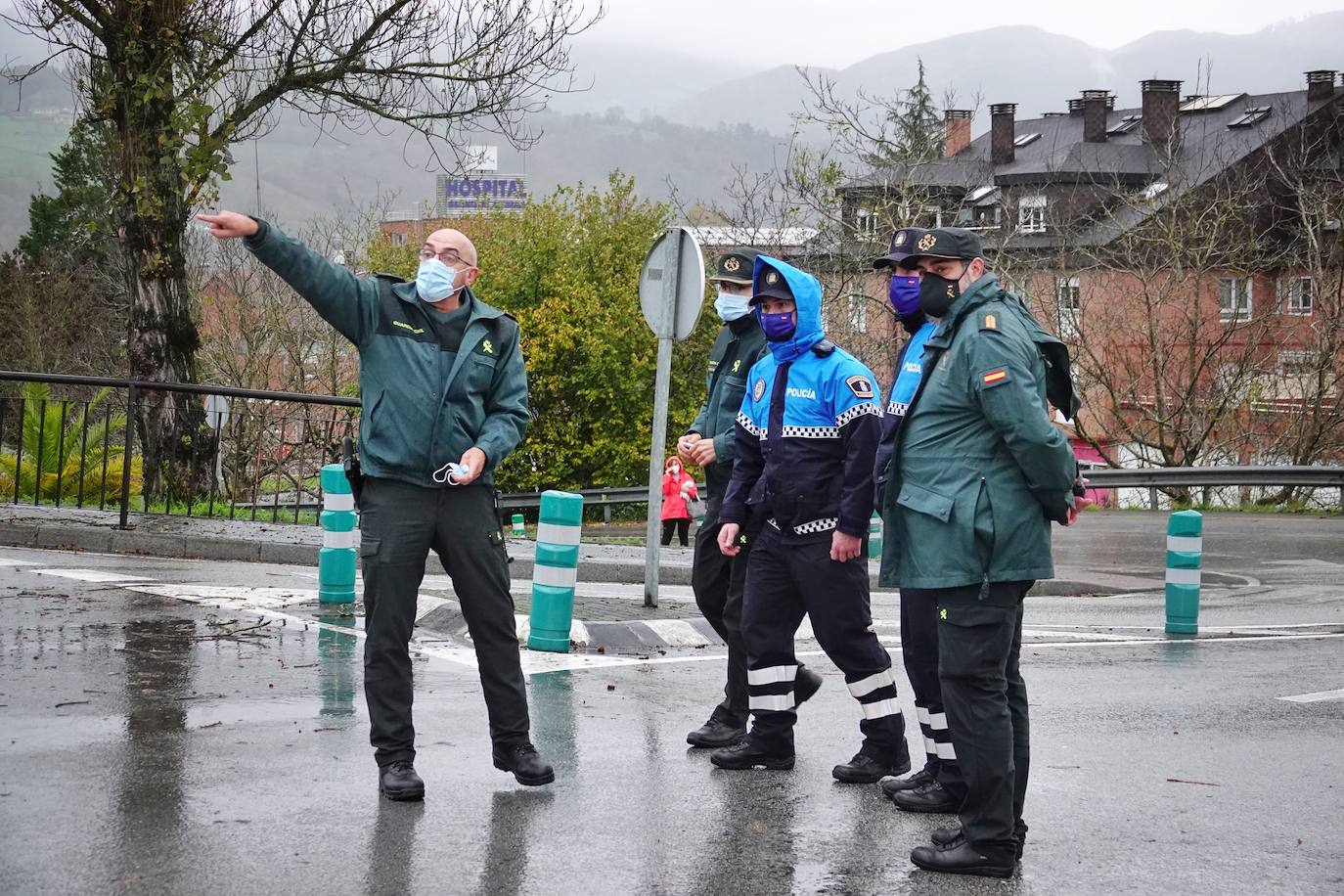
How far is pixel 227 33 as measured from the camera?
1881cm

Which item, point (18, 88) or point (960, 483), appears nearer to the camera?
point (960, 483)

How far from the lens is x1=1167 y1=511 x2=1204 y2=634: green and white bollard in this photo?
1141 centimetres

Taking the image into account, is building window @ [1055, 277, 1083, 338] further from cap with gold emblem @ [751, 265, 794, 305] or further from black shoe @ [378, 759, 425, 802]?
black shoe @ [378, 759, 425, 802]

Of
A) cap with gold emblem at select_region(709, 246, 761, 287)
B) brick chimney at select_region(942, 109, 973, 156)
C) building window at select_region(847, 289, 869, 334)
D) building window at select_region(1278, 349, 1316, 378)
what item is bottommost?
cap with gold emblem at select_region(709, 246, 761, 287)

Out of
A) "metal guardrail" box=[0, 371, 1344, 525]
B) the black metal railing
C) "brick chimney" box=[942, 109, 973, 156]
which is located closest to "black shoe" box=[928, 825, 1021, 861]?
"metal guardrail" box=[0, 371, 1344, 525]

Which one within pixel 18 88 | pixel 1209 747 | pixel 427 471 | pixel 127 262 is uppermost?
pixel 18 88

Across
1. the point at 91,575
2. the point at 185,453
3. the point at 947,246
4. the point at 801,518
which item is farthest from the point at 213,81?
the point at 947,246

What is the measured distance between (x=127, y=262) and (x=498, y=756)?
14.9m

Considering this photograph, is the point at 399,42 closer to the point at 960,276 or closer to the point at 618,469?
the point at 960,276

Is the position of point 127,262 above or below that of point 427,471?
above

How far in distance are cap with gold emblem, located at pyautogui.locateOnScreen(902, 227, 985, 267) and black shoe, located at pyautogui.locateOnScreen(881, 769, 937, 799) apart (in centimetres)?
202

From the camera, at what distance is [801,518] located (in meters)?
6.23

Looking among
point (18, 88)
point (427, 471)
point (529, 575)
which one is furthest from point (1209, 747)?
point (18, 88)

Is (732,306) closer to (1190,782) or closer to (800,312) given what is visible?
(800,312)
